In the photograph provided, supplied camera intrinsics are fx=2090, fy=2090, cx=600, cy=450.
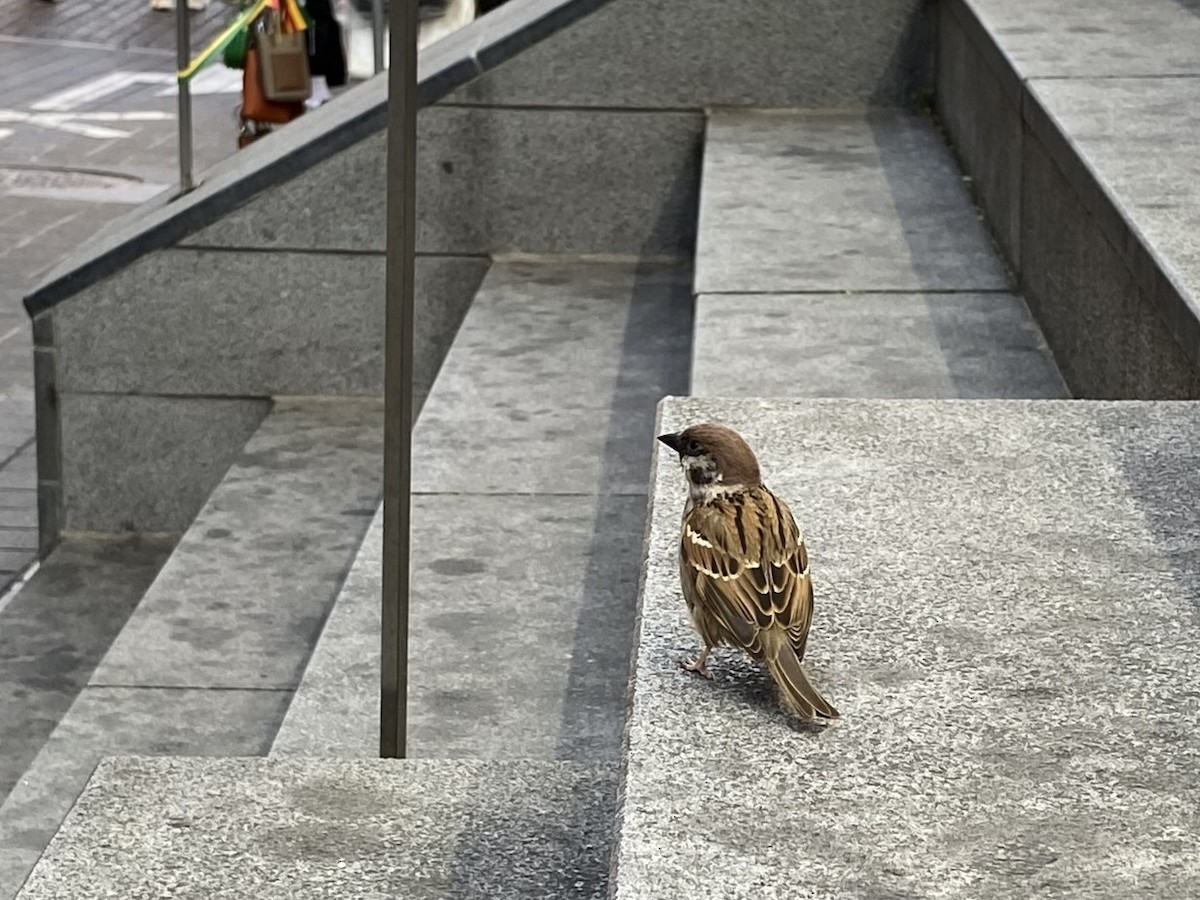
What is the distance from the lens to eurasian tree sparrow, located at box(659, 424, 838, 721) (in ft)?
9.64

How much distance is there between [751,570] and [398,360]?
2.94 ft

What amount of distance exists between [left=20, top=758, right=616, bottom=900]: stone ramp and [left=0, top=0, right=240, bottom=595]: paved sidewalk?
4245 millimetres

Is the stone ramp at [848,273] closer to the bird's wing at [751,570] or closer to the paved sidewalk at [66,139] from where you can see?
the bird's wing at [751,570]

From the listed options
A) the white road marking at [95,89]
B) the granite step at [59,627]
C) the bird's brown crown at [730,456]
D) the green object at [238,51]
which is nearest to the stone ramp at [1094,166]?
the bird's brown crown at [730,456]

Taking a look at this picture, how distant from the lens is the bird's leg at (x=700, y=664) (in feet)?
10.2

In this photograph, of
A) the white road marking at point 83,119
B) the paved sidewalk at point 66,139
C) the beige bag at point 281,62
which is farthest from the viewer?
the white road marking at point 83,119

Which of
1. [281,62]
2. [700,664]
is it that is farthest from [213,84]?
[700,664]

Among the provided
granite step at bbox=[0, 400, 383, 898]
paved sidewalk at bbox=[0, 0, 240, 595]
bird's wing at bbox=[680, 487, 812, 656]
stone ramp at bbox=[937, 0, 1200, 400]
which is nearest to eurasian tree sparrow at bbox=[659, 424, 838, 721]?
bird's wing at bbox=[680, 487, 812, 656]

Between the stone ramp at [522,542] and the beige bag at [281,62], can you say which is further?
the beige bag at [281,62]

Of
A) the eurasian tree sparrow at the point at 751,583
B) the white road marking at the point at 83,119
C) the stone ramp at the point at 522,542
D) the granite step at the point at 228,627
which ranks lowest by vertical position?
the white road marking at the point at 83,119

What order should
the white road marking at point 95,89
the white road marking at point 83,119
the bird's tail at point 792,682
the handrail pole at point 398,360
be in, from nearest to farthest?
the bird's tail at point 792,682 < the handrail pole at point 398,360 < the white road marking at point 83,119 < the white road marking at point 95,89

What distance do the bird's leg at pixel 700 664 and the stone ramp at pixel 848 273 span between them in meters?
2.13

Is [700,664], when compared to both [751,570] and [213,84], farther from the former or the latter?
[213,84]

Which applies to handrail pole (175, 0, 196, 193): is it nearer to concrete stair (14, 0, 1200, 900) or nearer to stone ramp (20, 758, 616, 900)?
concrete stair (14, 0, 1200, 900)
